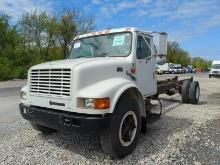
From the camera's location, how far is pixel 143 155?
571cm

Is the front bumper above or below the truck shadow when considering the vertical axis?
above

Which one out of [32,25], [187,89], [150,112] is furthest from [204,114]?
[32,25]

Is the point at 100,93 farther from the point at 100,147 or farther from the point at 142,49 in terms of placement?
the point at 142,49

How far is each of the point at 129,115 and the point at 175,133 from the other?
6.73 feet

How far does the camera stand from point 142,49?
688 cm

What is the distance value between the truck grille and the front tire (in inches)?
36.1

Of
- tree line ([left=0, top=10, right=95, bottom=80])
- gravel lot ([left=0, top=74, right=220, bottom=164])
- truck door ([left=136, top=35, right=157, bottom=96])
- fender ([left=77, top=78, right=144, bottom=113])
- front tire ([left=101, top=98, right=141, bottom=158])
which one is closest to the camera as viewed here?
fender ([left=77, top=78, right=144, bottom=113])

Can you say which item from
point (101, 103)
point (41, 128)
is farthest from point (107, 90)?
point (41, 128)

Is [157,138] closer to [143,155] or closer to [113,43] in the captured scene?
[143,155]

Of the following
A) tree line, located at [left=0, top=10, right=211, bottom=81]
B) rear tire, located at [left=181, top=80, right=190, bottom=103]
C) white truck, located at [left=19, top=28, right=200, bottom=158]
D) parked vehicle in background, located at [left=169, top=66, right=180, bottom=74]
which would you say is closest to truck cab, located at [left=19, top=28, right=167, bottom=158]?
white truck, located at [left=19, top=28, right=200, bottom=158]

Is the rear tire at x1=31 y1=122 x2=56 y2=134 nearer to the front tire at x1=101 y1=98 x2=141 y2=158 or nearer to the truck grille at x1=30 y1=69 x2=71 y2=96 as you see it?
the truck grille at x1=30 y1=69 x2=71 y2=96

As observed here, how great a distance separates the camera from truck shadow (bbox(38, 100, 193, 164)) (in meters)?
5.60

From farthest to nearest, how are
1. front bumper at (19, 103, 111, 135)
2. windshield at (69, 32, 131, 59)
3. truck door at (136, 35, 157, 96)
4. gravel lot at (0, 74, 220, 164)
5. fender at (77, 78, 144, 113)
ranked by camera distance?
1. truck door at (136, 35, 157, 96)
2. windshield at (69, 32, 131, 59)
3. gravel lot at (0, 74, 220, 164)
4. fender at (77, 78, 144, 113)
5. front bumper at (19, 103, 111, 135)

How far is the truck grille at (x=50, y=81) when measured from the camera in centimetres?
527
